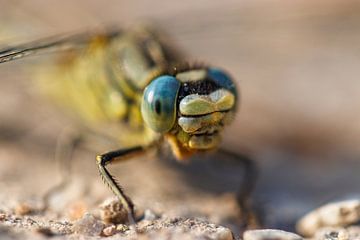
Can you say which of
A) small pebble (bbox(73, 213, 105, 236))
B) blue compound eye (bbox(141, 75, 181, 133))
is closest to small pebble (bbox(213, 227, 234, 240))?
small pebble (bbox(73, 213, 105, 236))

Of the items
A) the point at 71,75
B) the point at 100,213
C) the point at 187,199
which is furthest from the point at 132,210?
the point at 71,75

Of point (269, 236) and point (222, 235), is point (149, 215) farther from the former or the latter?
point (269, 236)

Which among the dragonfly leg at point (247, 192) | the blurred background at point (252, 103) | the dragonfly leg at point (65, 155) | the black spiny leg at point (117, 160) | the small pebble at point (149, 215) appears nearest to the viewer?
the black spiny leg at point (117, 160)

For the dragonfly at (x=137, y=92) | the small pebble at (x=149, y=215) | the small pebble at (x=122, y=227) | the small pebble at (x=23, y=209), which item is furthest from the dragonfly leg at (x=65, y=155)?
the small pebble at (x=122, y=227)

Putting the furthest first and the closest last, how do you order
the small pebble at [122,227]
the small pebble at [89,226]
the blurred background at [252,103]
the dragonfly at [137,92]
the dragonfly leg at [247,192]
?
the blurred background at [252,103] < the dragonfly leg at [247,192] < the dragonfly at [137,92] < the small pebble at [122,227] < the small pebble at [89,226]

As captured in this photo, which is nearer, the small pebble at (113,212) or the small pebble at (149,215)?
the small pebble at (113,212)

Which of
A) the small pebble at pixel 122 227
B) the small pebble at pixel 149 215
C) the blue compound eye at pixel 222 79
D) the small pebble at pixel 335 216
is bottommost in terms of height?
the small pebble at pixel 122 227

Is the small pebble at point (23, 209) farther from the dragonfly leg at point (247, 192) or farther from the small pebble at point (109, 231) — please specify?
the dragonfly leg at point (247, 192)
